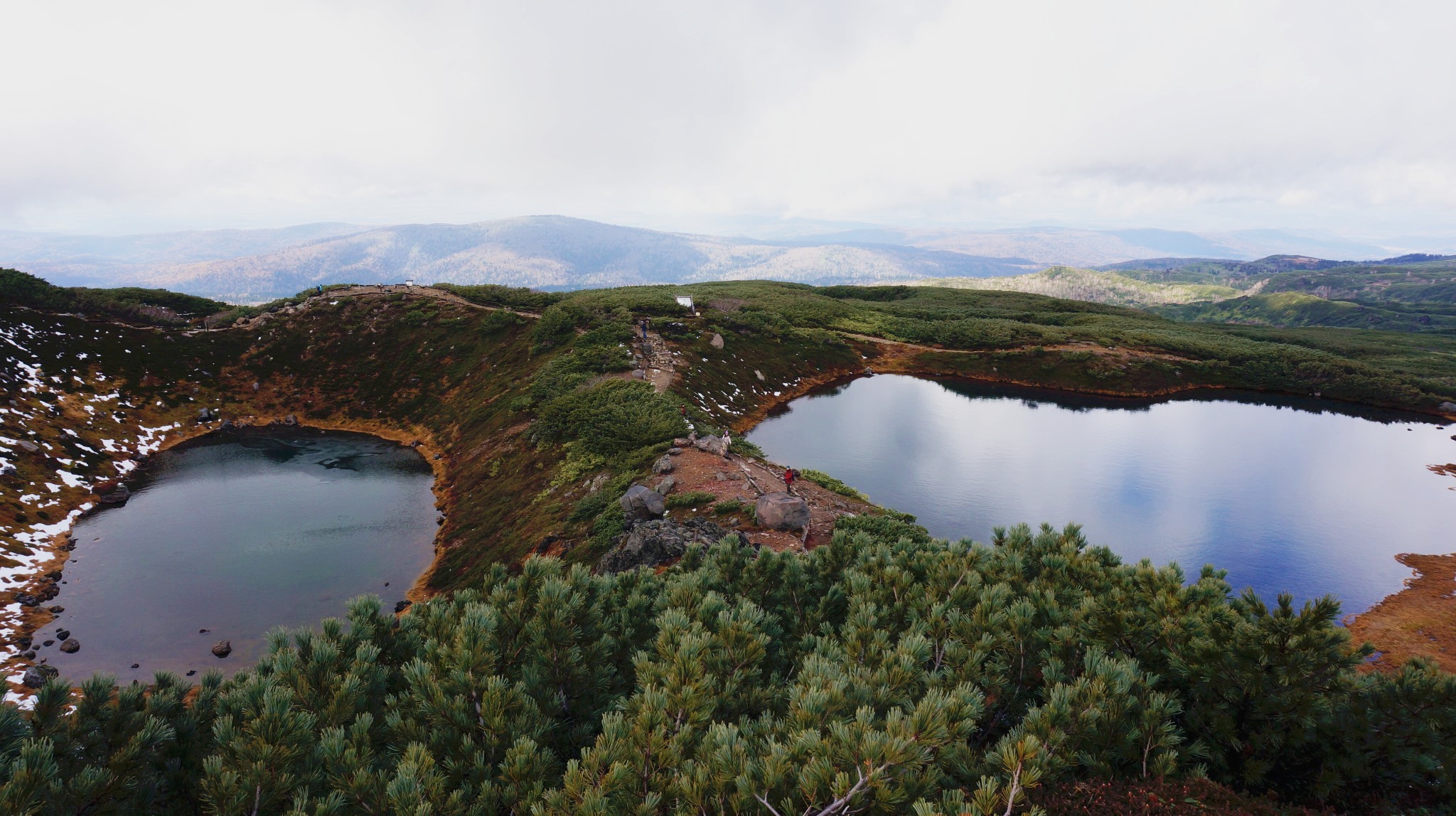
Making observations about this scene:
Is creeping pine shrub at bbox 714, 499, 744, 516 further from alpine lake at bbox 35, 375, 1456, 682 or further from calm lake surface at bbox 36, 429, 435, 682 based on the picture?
calm lake surface at bbox 36, 429, 435, 682

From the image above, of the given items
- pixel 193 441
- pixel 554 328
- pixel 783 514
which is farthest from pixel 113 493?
pixel 783 514

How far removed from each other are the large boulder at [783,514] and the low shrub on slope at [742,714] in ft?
51.9

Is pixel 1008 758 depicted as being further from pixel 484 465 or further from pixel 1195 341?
pixel 1195 341

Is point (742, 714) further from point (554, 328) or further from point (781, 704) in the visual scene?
point (554, 328)

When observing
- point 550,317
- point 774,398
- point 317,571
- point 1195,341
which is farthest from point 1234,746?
point 1195,341

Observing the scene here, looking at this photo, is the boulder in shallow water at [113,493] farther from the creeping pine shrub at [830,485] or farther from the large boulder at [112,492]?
the creeping pine shrub at [830,485]

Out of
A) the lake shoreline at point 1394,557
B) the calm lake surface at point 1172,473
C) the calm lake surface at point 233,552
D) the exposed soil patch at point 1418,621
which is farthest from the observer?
the calm lake surface at point 1172,473

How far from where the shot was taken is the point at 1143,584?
10078 millimetres

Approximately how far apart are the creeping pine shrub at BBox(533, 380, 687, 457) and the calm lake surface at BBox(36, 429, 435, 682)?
37.3 ft

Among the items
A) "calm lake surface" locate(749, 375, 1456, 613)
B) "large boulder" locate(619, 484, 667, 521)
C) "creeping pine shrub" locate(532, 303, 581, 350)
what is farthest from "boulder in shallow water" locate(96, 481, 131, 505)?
"calm lake surface" locate(749, 375, 1456, 613)

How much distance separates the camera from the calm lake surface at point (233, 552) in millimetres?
28812

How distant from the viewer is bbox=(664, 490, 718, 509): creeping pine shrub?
94.6 ft

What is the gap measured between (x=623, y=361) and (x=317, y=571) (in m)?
30.7

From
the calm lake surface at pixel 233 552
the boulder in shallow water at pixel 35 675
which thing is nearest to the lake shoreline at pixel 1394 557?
the calm lake surface at pixel 233 552
